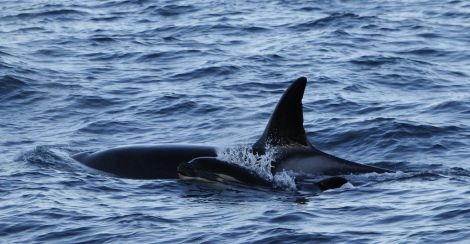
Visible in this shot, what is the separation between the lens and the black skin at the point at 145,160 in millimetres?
16453

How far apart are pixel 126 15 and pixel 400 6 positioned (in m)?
7.75

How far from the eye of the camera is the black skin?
16.5 m

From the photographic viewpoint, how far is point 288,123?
15.8 m

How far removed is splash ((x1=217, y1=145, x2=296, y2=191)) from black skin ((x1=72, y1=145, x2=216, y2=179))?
302 millimetres

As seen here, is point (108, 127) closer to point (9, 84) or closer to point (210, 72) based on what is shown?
point (9, 84)

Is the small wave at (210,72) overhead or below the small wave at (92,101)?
below

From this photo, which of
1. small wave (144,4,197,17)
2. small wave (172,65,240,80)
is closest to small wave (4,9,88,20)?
small wave (144,4,197,17)

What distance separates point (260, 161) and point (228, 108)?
530 cm

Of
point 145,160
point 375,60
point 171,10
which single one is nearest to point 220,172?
point 145,160

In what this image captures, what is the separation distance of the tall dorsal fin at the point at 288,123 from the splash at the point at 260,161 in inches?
5.7

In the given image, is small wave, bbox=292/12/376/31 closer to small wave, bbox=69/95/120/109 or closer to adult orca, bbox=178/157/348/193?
small wave, bbox=69/95/120/109

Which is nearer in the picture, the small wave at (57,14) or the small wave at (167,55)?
the small wave at (167,55)

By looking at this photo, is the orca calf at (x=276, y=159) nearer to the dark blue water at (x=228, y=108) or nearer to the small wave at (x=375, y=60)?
the dark blue water at (x=228, y=108)

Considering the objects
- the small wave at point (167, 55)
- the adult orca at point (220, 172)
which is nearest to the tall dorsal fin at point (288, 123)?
the adult orca at point (220, 172)
